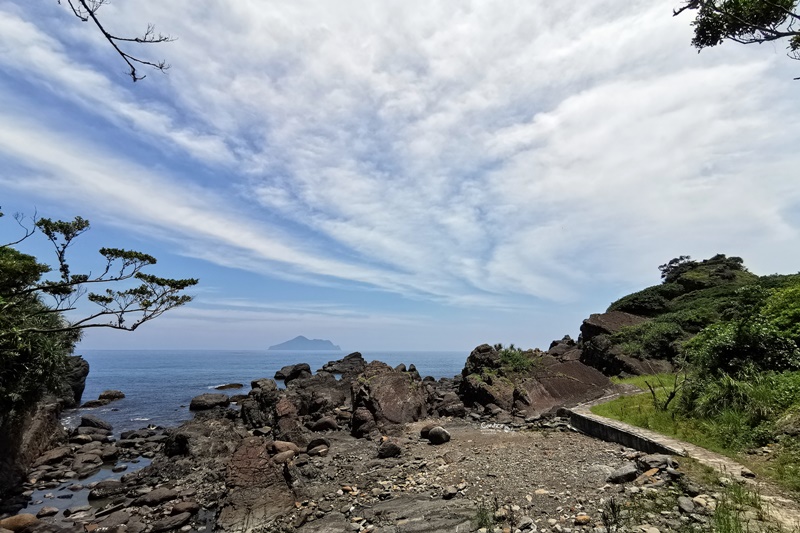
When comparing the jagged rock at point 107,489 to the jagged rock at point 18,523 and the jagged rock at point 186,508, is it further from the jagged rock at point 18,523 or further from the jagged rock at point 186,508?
the jagged rock at point 186,508

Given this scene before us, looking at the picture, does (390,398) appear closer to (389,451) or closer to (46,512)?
(389,451)

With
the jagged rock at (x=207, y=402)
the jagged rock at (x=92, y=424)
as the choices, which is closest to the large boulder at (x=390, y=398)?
the jagged rock at (x=92, y=424)

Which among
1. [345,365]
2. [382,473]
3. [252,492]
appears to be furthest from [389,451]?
[345,365]

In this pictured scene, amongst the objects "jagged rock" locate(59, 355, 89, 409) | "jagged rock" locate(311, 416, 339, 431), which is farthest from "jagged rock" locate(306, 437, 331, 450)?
"jagged rock" locate(59, 355, 89, 409)

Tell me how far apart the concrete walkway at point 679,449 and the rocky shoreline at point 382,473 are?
57 cm

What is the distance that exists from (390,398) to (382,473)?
10759mm

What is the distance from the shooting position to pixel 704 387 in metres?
14.4

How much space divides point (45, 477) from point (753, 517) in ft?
80.8

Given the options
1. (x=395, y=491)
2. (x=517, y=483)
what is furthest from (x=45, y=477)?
(x=517, y=483)

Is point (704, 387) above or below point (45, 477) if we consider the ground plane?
above

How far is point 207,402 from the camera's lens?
4078cm

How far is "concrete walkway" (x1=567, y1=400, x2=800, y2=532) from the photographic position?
279 inches

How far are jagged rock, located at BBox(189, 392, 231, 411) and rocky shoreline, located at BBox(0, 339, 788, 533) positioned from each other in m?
11.0

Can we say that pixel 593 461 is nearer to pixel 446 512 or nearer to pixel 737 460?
pixel 737 460
